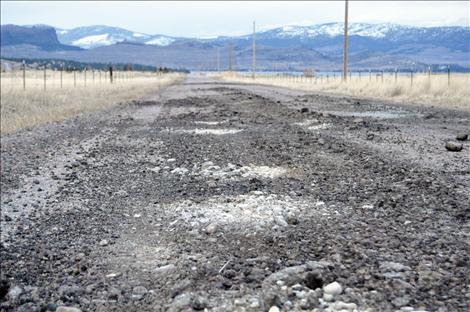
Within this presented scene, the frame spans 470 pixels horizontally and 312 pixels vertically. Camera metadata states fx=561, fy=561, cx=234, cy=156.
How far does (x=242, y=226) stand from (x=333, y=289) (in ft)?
5.09

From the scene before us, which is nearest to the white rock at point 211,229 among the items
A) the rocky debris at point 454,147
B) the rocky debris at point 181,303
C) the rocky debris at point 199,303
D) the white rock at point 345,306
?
the rocky debris at point 181,303

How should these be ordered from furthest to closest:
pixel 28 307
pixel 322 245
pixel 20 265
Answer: pixel 20 265, pixel 322 245, pixel 28 307

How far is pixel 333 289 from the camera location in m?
3.22

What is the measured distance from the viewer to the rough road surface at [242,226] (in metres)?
3.35

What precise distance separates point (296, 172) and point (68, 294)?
Result: 12.0 ft

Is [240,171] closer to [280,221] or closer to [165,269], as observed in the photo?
[280,221]

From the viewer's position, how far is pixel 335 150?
8188 millimetres

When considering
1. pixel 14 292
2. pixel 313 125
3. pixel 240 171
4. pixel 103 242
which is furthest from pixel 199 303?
pixel 313 125

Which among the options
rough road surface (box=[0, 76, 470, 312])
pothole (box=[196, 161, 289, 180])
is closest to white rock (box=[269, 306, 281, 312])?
rough road surface (box=[0, 76, 470, 312])

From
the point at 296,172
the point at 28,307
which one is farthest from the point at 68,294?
the point at 296,172

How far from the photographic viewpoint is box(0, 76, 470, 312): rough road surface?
3.35 m

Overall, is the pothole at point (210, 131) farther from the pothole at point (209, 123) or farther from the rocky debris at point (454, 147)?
the rocky debris at point (454, 147)

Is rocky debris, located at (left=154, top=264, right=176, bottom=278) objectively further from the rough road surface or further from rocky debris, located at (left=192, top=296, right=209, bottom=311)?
rocky debris, located at (left=192, top=296, right=209, bottom=311)

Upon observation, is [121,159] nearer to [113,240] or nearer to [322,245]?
[113,240]
